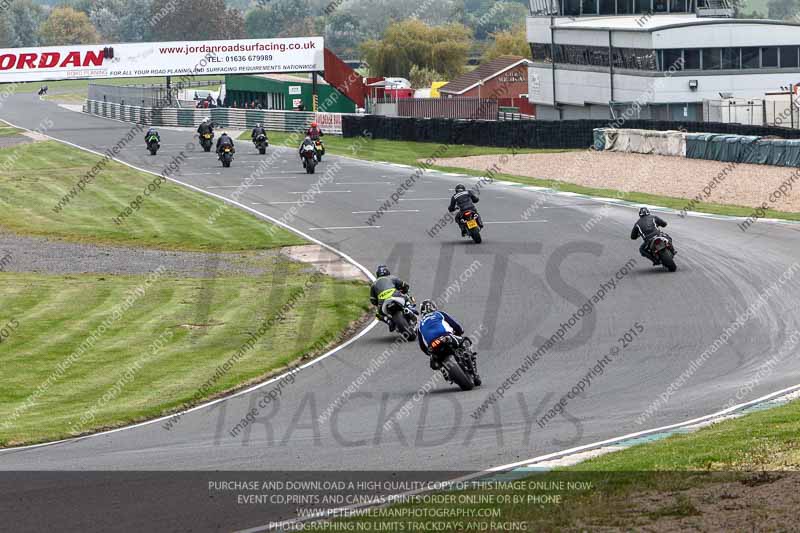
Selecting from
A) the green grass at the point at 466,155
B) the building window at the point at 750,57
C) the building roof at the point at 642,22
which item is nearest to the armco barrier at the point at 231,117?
the green grass at the point at 466,155

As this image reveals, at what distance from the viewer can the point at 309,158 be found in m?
45.8

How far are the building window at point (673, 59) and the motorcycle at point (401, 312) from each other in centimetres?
4554

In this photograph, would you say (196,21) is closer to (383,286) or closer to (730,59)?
(730,59)

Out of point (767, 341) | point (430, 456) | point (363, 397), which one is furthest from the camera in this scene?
point (767, 341)

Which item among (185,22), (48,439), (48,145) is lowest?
(48,439)

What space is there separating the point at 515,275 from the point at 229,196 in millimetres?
17958

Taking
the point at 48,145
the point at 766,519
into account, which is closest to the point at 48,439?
the point at 766,519

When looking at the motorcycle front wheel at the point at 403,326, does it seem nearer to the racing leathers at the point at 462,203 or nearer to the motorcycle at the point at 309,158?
the racing leathers at the point at 462,203

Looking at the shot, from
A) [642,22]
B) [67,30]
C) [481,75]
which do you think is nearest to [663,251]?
[642,22]

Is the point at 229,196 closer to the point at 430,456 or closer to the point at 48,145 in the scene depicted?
the point at 48,145

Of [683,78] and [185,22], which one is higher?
[185,22]

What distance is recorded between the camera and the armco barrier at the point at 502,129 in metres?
51.1

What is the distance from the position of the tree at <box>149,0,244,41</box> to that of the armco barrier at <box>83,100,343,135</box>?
106913 millimetres

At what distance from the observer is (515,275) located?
2472cm
